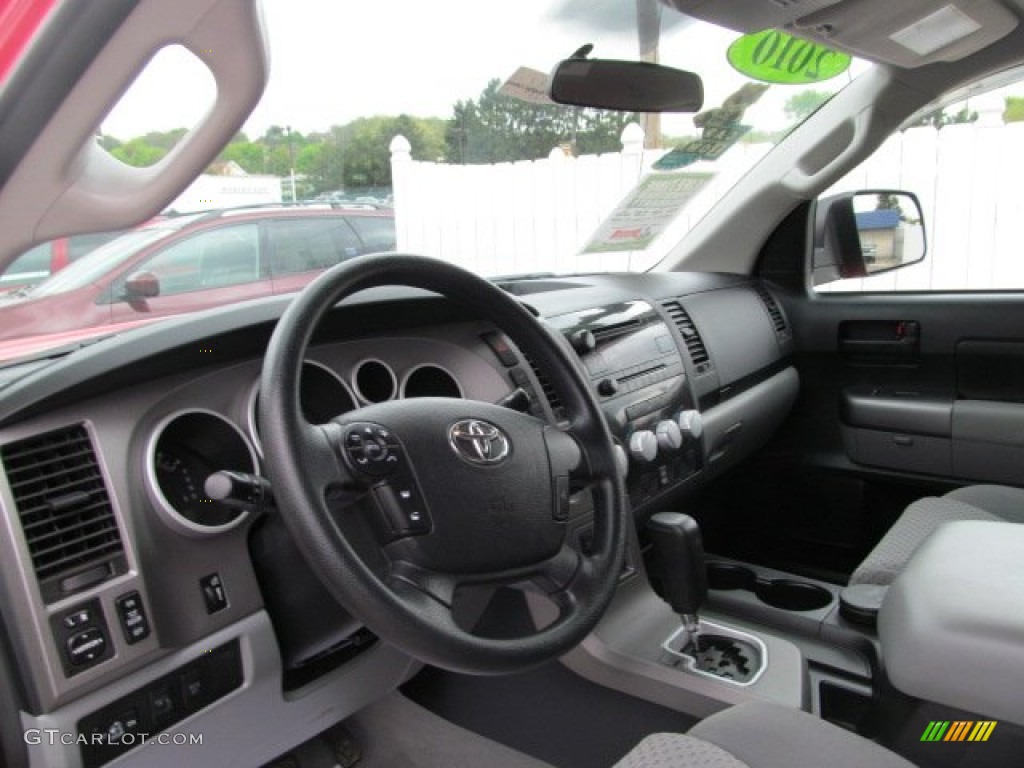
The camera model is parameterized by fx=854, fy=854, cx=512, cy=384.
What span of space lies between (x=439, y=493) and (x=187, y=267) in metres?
0.90

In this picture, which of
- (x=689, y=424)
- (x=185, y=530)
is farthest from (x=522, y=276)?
(x=185, y=530)

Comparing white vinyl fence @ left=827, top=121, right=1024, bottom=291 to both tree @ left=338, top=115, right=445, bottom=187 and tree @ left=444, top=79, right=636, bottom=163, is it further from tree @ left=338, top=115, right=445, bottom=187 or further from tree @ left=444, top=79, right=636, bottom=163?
tree @ left=338, top=115, right=445, bottom=187

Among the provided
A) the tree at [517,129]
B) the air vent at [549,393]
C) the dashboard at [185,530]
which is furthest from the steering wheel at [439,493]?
the tree at [517,129]

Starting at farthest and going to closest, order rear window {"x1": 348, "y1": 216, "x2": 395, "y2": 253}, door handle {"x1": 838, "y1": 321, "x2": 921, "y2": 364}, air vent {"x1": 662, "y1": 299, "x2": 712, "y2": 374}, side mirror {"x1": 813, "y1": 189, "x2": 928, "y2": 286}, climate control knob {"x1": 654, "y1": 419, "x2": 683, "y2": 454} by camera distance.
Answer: side mirror {"x1": 813, "y1": 189, "x2": 928, "y2": 286}
door handle {"x1": 838, "y1": 321, "x2": 921, "y2": 364}
air vent {"x1": 662, "y1": 299, "x2": 712, "y2": 374}
climate control knob {"x1": 654, "y1": 419, "x2": 683, "y2": 454}
rear window {"x1": 348, "y1": 216, "x2": 395, "y2": 253}

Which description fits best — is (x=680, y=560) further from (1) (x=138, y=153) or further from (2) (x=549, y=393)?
(1) (x=138, y=153)

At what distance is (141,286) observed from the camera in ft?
5.51

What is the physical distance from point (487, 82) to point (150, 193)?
1.94 meters

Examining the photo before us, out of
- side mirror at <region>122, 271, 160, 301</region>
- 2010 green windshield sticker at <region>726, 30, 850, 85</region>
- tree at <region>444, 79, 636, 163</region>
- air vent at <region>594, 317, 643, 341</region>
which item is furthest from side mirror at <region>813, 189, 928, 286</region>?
side mirror at <region>122, 271, 160, 301</region>

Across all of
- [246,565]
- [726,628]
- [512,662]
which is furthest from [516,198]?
[512,662]

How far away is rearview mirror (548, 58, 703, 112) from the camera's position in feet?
6.88

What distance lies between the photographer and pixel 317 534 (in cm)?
Answer: 104

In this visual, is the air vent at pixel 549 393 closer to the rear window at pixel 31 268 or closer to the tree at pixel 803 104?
the rear window at pixel 31 268

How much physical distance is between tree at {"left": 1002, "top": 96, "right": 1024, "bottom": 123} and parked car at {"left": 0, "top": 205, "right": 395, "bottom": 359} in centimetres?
219

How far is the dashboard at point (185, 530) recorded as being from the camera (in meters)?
1.19
